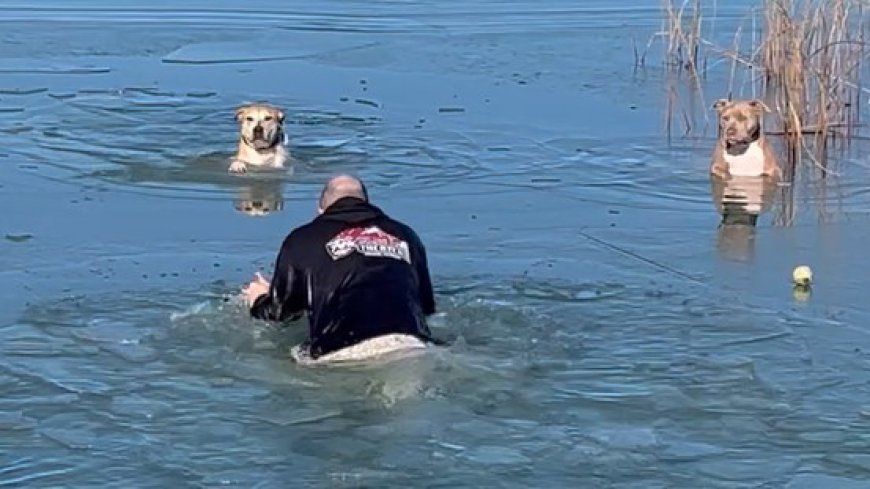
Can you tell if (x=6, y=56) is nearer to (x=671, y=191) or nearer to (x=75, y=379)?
(x=671, y=191)

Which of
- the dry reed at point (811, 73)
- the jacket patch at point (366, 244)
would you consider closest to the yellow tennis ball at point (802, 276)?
the jacket patch at point (366, 244)

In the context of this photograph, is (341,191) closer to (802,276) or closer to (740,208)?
(802,276)

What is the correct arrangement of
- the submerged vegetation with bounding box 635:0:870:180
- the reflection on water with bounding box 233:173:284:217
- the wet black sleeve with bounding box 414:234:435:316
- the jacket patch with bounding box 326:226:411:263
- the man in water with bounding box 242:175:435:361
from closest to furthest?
the man in water with bounding box 242:175:435:361 → the jacket patch with bounding box 326:226:411:263 → the wet black sleeve with bounding box 414:234:435:316 → the reflection on water with bounding box 233:173:284:217 → the submerged vegetation with bounding box 635:0:870:180

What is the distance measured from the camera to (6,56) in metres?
18.0

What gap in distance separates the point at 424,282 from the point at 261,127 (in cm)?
478

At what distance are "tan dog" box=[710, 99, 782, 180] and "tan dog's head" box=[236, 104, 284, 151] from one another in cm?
301

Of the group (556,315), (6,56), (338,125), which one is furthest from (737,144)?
(6,56)

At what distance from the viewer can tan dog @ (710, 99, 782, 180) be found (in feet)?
42.0

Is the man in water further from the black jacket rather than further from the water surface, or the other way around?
the water surface

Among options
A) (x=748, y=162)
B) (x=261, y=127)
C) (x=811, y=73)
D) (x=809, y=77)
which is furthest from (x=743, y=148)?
(x=261, y=127)

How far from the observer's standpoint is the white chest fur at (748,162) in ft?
41.9

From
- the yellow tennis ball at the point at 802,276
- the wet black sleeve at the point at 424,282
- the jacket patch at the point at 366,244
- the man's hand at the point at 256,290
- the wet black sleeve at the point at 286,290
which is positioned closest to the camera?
the jacket patch at the point at 366,244

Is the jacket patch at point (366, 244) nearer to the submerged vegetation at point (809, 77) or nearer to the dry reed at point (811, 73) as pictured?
the submerged vegetation at point (809, 77)

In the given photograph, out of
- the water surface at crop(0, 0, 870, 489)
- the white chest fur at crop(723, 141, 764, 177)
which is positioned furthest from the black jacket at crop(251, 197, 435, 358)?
the white chest fur at crop(723, 141, 764, 177)
